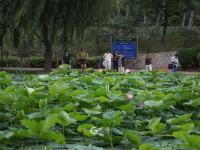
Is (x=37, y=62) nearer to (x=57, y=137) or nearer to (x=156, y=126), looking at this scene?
(x=156, y=126)

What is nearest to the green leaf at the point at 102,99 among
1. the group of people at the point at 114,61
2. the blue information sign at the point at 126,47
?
the group of people at the point at 114,61

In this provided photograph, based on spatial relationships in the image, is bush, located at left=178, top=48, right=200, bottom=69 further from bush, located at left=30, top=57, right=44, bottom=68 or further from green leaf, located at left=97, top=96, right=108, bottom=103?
green leaf, located at left=97, top=96, right=108, bottom=103

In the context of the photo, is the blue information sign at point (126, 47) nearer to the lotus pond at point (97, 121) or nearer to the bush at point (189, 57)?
the bush at point (189, 57)

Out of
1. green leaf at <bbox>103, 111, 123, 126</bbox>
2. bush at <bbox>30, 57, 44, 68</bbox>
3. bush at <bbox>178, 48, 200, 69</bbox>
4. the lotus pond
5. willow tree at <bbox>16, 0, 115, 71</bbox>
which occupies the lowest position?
bush at <bbox>30, 57, 44, 68</bbox>

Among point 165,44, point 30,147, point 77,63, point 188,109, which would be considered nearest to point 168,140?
point 30,147

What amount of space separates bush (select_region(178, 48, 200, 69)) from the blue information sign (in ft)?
12.1

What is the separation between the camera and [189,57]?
34.0m

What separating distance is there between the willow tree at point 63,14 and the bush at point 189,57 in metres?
10.9

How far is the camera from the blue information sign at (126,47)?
3186 centimetres

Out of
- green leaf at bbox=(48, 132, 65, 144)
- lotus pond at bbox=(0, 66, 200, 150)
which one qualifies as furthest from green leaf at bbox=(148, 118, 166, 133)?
green leaf at bbox=(48, 132, 65, 144)

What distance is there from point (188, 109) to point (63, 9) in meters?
20.8

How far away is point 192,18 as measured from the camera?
155 feet

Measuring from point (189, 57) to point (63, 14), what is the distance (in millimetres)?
12670

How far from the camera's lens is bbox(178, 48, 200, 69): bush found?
33.9 meters
